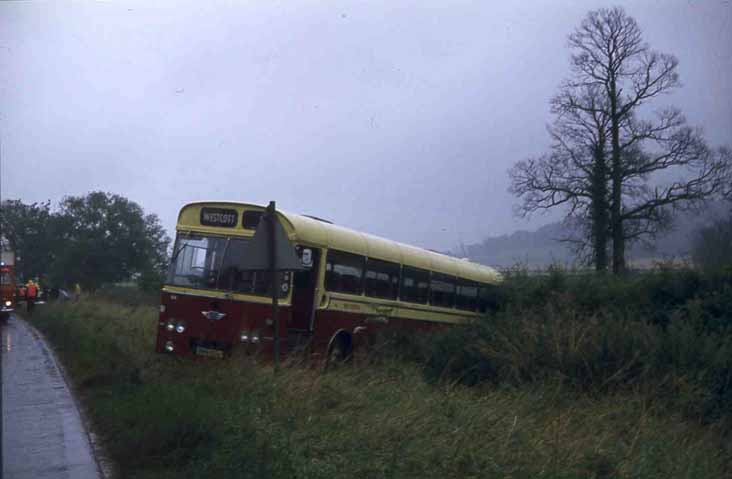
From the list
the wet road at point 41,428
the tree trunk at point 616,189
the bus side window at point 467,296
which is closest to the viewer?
the wet road at point 41,428

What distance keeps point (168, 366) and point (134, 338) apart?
6589 mm

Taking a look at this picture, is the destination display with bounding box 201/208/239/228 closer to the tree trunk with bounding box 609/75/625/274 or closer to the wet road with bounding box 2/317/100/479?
the wet road with bounding box 2/317/100/479

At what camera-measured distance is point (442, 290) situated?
19.7 meters

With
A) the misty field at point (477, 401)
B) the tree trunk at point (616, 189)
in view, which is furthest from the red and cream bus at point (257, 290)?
the tree trunk at point (616, 189)

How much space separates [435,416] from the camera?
891cm

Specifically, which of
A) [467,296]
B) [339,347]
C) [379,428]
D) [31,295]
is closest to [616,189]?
[467,296]

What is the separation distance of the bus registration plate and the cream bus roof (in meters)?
2.03

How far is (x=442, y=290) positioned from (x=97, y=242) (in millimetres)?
31969

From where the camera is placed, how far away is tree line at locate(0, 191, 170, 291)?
4606 centimetres

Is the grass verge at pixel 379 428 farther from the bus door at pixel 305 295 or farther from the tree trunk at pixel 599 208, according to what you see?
the tree trunk at pixel 599 208

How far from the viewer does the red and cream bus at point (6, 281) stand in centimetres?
3638

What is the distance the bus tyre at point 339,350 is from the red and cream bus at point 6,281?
2477 cm

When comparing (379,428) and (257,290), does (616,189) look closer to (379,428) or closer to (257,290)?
(257,290)

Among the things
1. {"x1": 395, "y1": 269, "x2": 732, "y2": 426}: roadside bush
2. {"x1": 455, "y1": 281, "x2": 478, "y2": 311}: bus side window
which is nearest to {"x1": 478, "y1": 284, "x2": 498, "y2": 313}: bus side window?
{"x1": 455, "y1": 281, "x2": 478, "y2": 311}: bus side window
